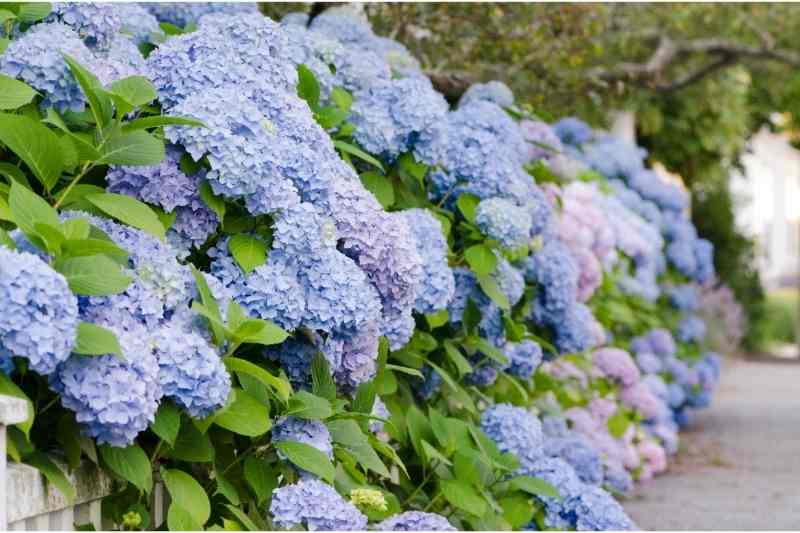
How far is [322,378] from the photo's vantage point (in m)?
2.96

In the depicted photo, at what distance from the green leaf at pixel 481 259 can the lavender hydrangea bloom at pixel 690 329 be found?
4.77 m

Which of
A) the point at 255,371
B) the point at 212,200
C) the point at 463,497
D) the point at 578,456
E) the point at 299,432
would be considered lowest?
the point at 578,456

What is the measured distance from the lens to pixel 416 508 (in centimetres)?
362

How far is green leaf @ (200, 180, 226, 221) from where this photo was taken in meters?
2.85

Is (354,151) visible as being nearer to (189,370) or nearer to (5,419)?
(189,370)

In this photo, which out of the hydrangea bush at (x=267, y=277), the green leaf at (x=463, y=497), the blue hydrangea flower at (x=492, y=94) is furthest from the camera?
the blue hydrangea flower at (x=492, y=94)

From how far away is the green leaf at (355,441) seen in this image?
3.00m

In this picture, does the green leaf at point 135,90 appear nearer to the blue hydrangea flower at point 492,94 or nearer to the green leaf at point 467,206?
the green leaf at point 467,206

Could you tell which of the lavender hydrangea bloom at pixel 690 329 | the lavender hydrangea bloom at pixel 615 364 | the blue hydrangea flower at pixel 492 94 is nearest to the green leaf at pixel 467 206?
the blue hydrangea flower at pixel 492 94

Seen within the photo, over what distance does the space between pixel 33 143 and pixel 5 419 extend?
666mm

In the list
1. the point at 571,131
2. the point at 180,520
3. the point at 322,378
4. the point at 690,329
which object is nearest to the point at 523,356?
the point at 322,378

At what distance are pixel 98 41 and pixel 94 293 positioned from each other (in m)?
1.04

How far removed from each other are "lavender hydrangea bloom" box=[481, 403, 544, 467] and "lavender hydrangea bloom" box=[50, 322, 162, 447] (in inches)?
70.9

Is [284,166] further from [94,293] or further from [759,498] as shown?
[759,498]
